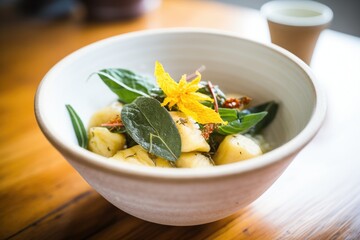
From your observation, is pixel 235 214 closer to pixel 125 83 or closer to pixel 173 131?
pixel 173 131

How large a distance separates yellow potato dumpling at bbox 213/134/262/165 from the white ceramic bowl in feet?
0.29

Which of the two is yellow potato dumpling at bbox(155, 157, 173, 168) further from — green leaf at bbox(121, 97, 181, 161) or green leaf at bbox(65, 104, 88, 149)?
green leaf at bbox(65, 104, 88, 149)

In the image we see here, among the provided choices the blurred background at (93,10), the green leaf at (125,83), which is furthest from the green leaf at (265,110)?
the blurred background at (93,10)

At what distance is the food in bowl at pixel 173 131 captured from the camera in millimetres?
679

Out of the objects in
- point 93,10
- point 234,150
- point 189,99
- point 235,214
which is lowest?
point 235,214

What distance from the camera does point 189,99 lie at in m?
0.69

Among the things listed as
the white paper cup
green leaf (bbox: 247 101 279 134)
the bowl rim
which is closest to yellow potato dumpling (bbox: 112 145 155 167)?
the bowl rim

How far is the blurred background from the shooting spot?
1796 millimetres

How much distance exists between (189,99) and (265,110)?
24cm

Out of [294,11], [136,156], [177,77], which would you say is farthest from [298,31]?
[136,156]

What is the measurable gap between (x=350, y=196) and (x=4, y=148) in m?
0.83

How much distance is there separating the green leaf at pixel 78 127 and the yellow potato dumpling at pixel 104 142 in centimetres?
2

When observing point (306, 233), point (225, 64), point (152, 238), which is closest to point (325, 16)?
point (225, 64)

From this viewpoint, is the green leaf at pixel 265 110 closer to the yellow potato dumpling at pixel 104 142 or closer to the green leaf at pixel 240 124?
the green leaf at pixel 240 124
